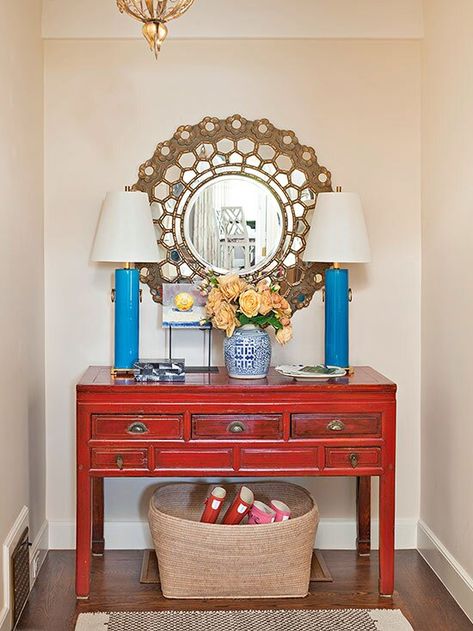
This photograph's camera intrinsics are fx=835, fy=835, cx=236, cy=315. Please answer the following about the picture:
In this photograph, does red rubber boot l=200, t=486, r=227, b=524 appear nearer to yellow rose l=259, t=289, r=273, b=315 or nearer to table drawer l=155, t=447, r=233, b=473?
table drawer l=155, t=447, r=233, b=473

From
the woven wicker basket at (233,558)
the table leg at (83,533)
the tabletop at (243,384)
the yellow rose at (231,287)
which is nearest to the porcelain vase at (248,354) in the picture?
the tabletop at (243,384)

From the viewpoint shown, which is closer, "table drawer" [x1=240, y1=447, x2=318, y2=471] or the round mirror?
"table drawer" [x1=240, y1=447, x2=318, y2=471]

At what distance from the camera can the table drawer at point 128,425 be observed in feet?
10.0

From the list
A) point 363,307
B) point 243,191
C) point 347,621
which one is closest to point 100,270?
point 243,191

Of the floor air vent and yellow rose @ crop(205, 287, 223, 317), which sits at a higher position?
yellow rose @ crop(205, 287, 223, 317)

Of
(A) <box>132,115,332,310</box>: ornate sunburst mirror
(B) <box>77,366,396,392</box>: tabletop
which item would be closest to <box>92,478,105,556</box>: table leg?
(B) <box>77,366,396,392</box>: tabletop

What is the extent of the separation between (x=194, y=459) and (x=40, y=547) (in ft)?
2.90

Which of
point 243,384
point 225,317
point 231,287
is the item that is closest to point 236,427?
point 243,384

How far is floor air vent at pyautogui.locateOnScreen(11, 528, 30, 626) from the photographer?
2.86 meters

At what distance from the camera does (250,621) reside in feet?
9.52

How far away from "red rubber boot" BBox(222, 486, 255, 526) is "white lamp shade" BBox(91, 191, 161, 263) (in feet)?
3.29

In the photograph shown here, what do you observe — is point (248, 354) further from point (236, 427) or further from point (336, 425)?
point (336, 425)

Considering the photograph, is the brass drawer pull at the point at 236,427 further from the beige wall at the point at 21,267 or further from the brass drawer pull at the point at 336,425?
the beige wall at the point at 21,267

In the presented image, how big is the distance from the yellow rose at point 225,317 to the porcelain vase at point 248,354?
0.19 ft
